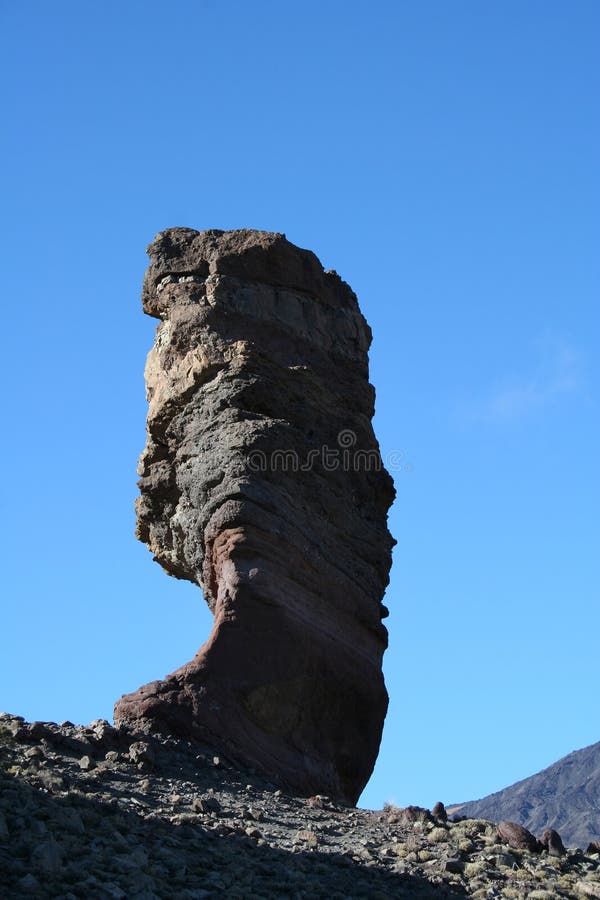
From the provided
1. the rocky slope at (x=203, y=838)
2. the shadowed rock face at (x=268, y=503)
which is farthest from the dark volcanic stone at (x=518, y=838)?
the shadowed rock face at (x=268, y=503)

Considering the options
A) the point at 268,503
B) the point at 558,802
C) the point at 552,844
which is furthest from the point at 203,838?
the point at 558,802

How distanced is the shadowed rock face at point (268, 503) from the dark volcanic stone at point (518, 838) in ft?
10.2

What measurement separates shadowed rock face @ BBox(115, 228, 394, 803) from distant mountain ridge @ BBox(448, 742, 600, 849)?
58948 mm

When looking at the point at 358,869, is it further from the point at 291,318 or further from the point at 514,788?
the point at 514,788

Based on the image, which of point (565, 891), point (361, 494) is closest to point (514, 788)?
point (361, 494)

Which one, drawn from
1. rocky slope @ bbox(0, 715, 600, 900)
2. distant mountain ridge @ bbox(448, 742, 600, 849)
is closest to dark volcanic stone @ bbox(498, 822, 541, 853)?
rocky slope @ bbox(0, 715, 600, 900)

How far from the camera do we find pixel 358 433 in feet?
71.8

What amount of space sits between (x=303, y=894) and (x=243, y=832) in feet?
5.70

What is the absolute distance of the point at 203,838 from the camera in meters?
13.4

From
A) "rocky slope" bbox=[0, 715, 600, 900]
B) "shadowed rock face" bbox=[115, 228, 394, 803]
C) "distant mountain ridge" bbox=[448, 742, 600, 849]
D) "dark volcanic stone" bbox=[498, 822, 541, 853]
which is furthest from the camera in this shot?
"distant mountain ridge" bbox=[448, 742, 600, 849]

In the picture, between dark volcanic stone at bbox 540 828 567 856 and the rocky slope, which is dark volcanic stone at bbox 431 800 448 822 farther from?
dark volcanic stone at bbox 540 828 567 856

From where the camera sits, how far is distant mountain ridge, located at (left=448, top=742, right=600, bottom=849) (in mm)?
81812

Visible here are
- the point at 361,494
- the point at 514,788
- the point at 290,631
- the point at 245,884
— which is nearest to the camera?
the point at 245,884

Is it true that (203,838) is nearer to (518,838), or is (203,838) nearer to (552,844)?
(518,838)
